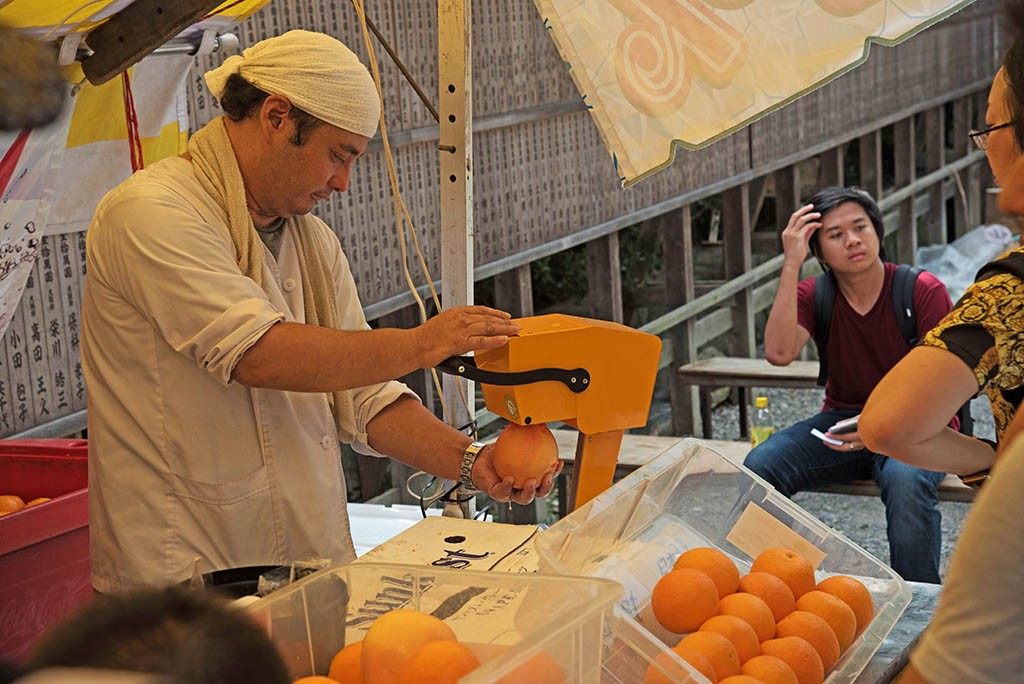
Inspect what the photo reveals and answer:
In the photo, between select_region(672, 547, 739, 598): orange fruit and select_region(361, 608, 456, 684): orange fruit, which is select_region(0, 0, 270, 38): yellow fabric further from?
select_region(672, 547, 739, 598): orange fruit

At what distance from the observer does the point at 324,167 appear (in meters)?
2.21

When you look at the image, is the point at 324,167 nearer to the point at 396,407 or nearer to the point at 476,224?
the point at 396,407

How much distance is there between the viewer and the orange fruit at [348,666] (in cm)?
135

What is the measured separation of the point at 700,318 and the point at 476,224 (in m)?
3.36

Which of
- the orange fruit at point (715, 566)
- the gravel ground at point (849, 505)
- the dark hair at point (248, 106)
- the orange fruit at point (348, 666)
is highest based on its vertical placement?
the dark hair at point (248, 106)

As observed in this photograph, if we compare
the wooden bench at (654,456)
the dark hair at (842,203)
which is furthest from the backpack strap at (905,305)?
the wooden bench at (654,456)

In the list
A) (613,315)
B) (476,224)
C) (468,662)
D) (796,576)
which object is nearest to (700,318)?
(613,315)

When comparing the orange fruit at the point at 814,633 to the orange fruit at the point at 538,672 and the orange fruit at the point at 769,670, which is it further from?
the orange fruit at the point at 538,672

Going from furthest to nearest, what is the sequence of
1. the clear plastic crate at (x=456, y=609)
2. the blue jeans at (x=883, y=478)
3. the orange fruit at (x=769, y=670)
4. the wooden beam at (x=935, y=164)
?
the wooden beam at (x=935, y=164)
the blue jeans at (x=883, y=478)
the orange fruit at (x=769, y=670)
the clear plastic crate at (x=456, y=609)

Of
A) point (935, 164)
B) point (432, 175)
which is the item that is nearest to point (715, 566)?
point (432, 175)

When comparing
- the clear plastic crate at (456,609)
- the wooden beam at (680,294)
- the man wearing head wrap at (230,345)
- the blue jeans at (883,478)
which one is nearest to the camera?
the clear plastic crate at (456,609)

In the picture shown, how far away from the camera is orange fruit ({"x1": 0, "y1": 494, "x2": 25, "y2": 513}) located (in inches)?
109

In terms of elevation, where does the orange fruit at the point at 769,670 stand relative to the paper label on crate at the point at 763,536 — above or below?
below

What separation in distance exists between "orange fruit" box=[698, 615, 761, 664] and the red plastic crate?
1.57 meters
